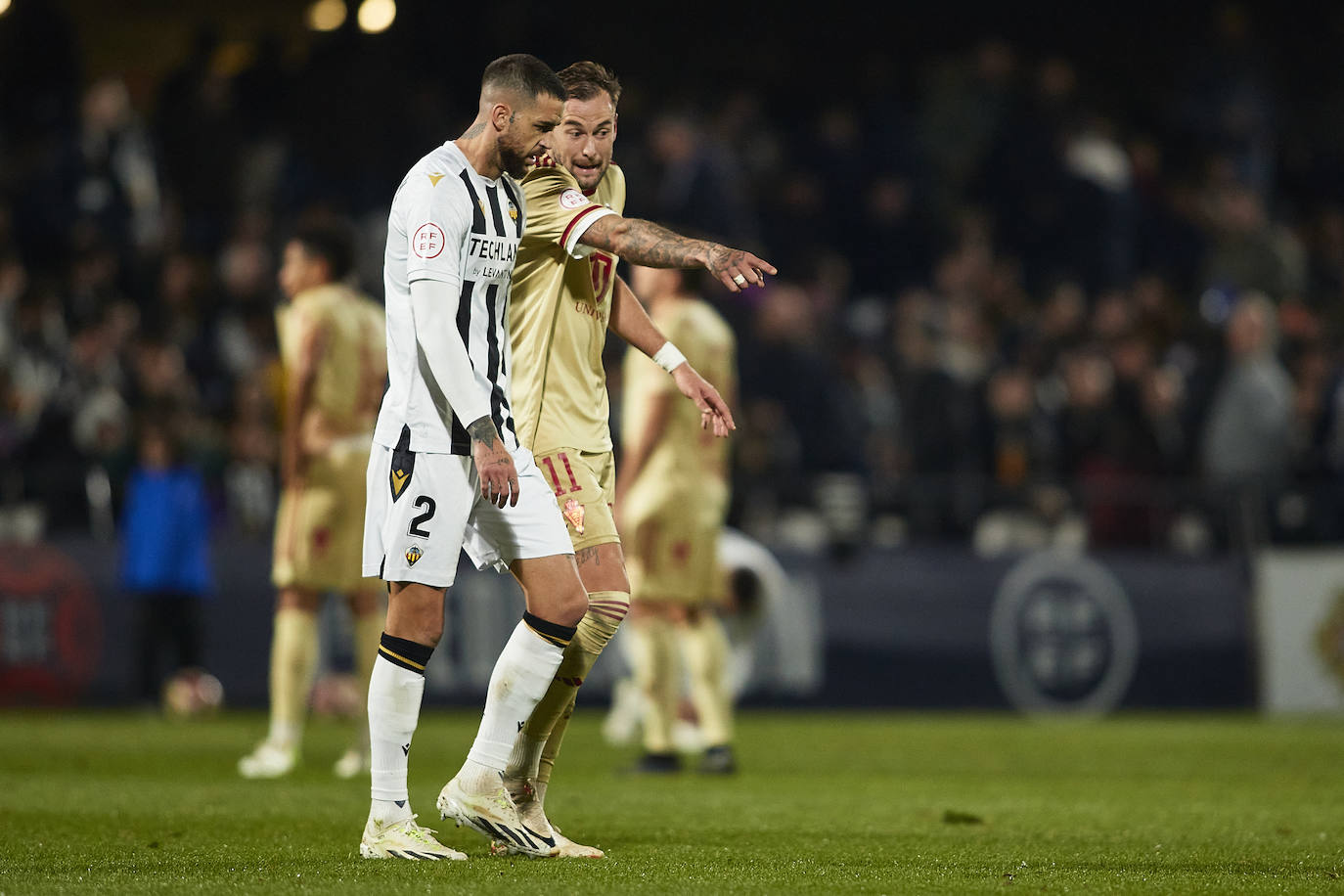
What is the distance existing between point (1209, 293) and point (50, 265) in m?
9.92

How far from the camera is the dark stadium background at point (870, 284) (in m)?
Result: 12.8

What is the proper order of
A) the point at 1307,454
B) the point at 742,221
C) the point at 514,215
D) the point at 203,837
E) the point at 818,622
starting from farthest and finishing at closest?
the point at 742,221 < the point at 1307,454 < the point at 818,622 < the point at 203,837 < the point at 514,215

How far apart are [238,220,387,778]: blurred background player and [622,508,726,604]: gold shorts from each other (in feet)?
4.13

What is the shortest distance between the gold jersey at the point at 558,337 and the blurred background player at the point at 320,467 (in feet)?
9.10

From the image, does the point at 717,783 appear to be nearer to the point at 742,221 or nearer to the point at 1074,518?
the point at 1074,518

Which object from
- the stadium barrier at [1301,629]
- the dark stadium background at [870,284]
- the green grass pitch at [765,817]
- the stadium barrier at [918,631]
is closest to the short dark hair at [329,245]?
the dark stadium background at [870,284]

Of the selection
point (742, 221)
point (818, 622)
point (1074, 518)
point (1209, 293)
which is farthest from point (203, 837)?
point (1209, 293)

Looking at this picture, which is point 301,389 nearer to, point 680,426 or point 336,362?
point 336,362

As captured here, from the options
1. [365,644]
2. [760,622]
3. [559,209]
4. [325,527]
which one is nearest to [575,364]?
[559,209]

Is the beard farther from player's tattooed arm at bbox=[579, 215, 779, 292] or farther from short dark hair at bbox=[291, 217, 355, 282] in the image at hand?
short dark hair at bbox=[291, 217, 355, 282]

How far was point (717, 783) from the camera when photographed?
313 inches

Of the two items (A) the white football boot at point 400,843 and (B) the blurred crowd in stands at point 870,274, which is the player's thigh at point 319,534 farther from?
(B) the blurred crowd in stands at point 870,274

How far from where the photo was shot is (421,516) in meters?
5.02

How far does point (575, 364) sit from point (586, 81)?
0.90 m
